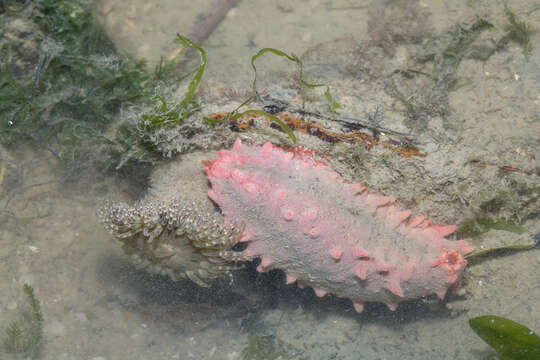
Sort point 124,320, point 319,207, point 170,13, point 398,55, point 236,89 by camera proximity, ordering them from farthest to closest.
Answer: point 170,13 < point 398,55 < point 124,320 < point 236,89 < point 319,207

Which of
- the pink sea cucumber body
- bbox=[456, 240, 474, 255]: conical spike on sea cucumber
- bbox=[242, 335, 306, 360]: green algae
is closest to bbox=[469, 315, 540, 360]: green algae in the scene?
the pink sea cucumber body

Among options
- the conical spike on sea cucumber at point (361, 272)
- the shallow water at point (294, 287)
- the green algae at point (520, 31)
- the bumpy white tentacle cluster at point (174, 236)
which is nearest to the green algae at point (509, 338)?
the shallow water at point (294, 287)

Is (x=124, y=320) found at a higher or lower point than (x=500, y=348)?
lower

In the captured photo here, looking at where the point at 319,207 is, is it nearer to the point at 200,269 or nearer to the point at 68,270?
the point at 200,269

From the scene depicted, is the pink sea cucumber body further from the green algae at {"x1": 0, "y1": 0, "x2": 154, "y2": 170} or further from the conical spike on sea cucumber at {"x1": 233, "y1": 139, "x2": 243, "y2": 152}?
the green algae at {"x1": 0, "y1": 0, "x2": 154, "y2": 170}

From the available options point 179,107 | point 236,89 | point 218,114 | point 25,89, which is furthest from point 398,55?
point 25,89

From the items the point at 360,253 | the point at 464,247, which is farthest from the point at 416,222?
the point at 360,253
